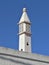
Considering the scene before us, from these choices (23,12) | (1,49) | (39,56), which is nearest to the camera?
(1,49)

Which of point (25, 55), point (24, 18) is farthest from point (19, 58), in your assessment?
point (24, 18)

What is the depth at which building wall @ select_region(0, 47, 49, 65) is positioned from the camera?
373 inches

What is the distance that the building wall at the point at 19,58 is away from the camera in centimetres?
947

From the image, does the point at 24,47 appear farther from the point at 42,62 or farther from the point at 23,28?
the point at 42,62

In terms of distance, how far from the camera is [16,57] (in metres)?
9.72

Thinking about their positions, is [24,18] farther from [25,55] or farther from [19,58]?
[19,58]

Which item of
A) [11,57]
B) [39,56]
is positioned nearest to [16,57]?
[11,57]

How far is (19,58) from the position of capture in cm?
976

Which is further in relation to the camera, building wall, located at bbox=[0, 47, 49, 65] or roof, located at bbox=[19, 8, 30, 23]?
roof, located at bbox=[19, 8, 30, 23]

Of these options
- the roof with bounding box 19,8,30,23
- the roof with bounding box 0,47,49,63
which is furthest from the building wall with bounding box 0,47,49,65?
the roof with bounding box 19,8,30,23

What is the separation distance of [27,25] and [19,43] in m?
2.01

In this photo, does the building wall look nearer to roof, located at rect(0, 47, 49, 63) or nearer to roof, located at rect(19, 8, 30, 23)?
roof, located at rect(0, 47, 49, 63)

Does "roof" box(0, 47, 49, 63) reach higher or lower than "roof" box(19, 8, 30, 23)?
lower

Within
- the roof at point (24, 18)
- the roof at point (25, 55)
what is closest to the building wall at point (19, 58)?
the roof at point (25, 55)
